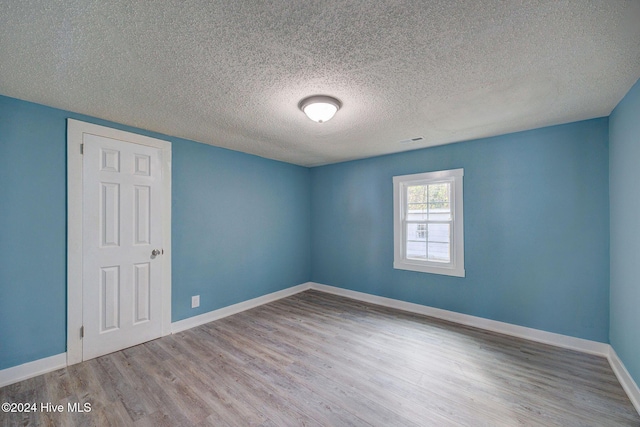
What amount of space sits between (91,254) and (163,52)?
2198mm

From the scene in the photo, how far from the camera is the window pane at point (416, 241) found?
12.5ft

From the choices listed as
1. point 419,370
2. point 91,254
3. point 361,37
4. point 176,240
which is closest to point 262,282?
point 176,240

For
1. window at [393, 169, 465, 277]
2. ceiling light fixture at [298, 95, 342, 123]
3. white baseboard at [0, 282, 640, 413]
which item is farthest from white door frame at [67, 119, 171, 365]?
window at [393, 169, 465, 277]

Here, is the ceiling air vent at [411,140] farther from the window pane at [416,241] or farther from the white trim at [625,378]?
the white trim at [625,378]

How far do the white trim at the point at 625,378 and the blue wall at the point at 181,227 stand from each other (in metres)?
4.07

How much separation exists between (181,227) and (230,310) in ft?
4.66

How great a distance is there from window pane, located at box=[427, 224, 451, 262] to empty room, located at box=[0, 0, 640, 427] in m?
0.03

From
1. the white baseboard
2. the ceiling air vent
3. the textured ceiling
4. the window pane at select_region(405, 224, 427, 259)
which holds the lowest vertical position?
the white baseboard

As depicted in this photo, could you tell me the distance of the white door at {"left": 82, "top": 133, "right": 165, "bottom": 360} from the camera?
258cm

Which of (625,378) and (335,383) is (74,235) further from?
(625,378)

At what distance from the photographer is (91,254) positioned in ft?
8.51

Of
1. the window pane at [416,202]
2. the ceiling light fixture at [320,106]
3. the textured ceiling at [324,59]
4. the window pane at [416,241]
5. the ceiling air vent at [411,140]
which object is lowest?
the window pane at [416,241]

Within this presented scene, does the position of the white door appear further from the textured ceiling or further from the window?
the window

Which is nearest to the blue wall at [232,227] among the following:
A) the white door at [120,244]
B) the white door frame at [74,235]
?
the white door at [120,244]
